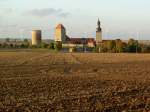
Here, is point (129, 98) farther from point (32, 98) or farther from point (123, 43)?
point (123, 43)

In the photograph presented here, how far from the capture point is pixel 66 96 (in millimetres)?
17438

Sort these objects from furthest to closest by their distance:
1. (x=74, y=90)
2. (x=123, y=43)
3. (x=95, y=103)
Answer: (x=123, y=43), (x=74, y=90), (x=95, y=103)

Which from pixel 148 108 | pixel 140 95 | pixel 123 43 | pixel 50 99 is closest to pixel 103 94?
pixel 140 95

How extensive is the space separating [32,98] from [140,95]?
4.46 metres

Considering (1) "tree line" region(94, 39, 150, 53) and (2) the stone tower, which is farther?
(2) the stone tower

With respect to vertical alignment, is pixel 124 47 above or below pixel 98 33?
below

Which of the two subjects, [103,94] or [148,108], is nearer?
[148,108]

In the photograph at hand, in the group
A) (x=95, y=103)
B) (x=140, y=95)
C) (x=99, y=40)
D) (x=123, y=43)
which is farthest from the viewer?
(x=99, y=40)

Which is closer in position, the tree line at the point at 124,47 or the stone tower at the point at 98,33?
the tree line at the point at 124,47

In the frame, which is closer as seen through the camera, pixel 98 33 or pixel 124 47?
pixel 124 47

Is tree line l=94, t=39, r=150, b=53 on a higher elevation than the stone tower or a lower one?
lower

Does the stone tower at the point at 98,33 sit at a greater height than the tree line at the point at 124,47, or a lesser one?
greater

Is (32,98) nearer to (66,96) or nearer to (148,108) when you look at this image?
(66,96)

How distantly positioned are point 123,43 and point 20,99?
119m
